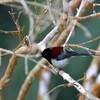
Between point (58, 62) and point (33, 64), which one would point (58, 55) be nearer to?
point (58, 62)

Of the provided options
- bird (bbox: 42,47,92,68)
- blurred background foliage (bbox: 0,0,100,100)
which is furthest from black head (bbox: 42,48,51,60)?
blurred background foliage (bbox: 0,0,100,100)

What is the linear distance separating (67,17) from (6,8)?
3.52 meters

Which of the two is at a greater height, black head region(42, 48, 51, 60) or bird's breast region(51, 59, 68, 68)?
black head region(42, 48, 51, 60)

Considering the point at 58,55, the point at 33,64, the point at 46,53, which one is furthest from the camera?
the point at 33,64

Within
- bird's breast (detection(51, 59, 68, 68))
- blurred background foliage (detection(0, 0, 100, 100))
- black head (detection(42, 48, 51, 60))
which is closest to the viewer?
black head (detection(42, 48, 51, 60))

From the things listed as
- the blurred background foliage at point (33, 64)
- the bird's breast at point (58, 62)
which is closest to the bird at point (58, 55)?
the bird's breast at point (58, 62)

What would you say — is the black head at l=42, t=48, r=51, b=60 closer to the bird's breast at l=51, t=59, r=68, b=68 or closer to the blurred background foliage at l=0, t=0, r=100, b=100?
the bird's breast at l=51, t=59, r=68, b=68

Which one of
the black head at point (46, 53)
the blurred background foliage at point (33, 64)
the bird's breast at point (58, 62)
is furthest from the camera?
the blurred background foliage at point (33, 64)

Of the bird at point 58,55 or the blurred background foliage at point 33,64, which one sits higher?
the bird at point 58,55

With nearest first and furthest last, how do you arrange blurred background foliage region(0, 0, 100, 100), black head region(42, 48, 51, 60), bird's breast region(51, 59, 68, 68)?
black head region(42, 48, 51, 60) → bird's breast region(51, 59, 68, 68) → blurred background foliage region(0, 0, 100, 100)

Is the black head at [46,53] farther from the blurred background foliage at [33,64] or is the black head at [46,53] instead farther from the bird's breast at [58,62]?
the blurred background foliage at [33,64]

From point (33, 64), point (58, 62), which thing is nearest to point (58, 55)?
point (58, 62)

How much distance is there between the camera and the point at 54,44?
10.0ft

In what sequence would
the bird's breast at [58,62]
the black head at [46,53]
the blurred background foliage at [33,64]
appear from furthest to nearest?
the blurred background foliage at [33,64], the bird's breast at [58,62], the black head at [46,53]
